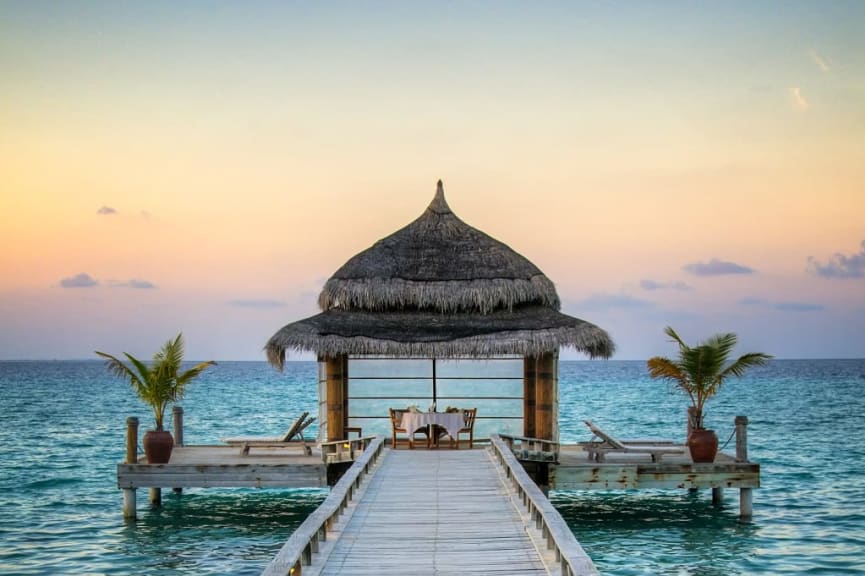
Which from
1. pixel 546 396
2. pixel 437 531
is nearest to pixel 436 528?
pixel 437 531

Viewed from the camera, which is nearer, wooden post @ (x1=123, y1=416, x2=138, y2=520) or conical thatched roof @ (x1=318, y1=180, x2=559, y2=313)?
wooden post @ (x1=123, y1=416, x2=138, y2=520)

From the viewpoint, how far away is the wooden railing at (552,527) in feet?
29.1

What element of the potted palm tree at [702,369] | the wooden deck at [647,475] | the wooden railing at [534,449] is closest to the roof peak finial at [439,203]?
the wooden railing at [534,449]

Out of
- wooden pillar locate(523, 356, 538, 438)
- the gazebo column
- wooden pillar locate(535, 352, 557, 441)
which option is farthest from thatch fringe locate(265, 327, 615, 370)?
wooden pillar locate(523, 356, 538, 438)

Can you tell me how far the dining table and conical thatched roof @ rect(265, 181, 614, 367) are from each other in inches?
41.7

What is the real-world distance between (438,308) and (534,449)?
124 inches

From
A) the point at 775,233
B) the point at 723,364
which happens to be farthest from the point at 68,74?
the point at 775,233

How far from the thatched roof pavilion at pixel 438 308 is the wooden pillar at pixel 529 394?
0.23 meters

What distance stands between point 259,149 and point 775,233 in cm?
1487

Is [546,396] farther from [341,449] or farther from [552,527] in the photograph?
[552,527]

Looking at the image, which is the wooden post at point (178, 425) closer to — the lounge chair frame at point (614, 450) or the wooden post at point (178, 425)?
the wooden post at point (178, 425)

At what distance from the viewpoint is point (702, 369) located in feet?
61.9

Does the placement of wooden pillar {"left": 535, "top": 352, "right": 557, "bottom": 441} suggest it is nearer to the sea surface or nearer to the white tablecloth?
the white tablecloth

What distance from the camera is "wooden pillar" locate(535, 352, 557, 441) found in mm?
19688
